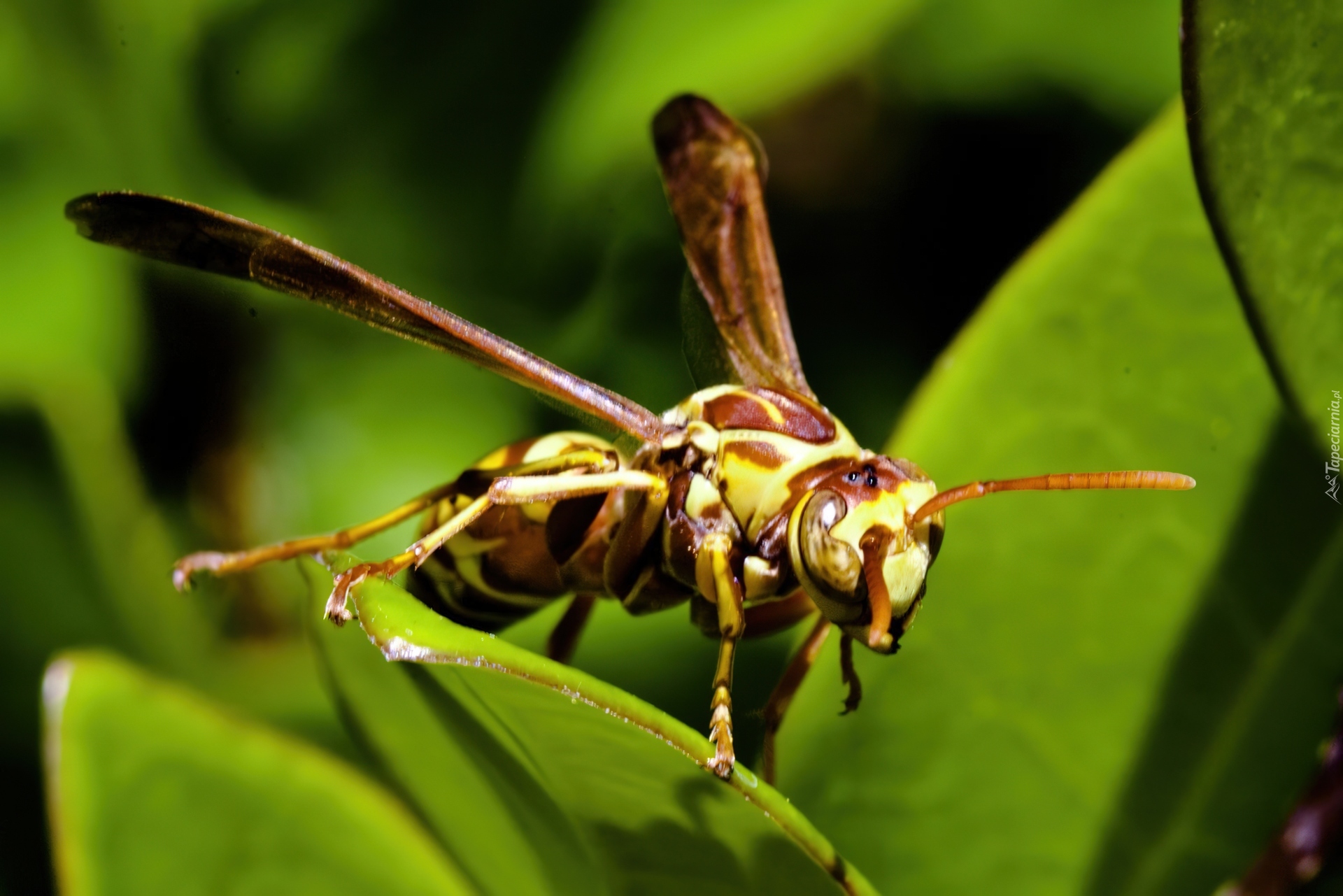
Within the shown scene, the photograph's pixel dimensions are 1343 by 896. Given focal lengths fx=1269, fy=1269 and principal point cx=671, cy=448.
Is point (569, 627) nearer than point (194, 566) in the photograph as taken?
No

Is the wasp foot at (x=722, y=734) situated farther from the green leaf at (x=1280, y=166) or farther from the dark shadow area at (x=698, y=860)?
the green leaf at (x=1280, y=166)

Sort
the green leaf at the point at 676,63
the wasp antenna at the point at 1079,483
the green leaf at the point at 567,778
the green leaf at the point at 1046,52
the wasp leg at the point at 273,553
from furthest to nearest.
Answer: the green leaf at the point at 1046,52 < the green leaf at the point at 676,63 < the wasp leg at the point at 273,553 < the wasp antenna at the point at 1079,483 < the green leaf at the point at 567,778

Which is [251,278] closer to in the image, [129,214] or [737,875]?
[129,214]

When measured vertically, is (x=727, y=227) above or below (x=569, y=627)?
above

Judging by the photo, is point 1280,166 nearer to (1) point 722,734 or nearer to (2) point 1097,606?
(2) point 1097,606

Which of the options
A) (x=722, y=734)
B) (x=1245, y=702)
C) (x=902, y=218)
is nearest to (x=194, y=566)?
(x=722, y=734)

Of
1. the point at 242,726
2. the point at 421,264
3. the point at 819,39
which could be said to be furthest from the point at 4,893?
the point at 819,39

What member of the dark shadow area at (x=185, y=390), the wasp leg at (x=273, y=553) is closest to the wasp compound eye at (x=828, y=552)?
the wasp leg at (x=273, y=553)
